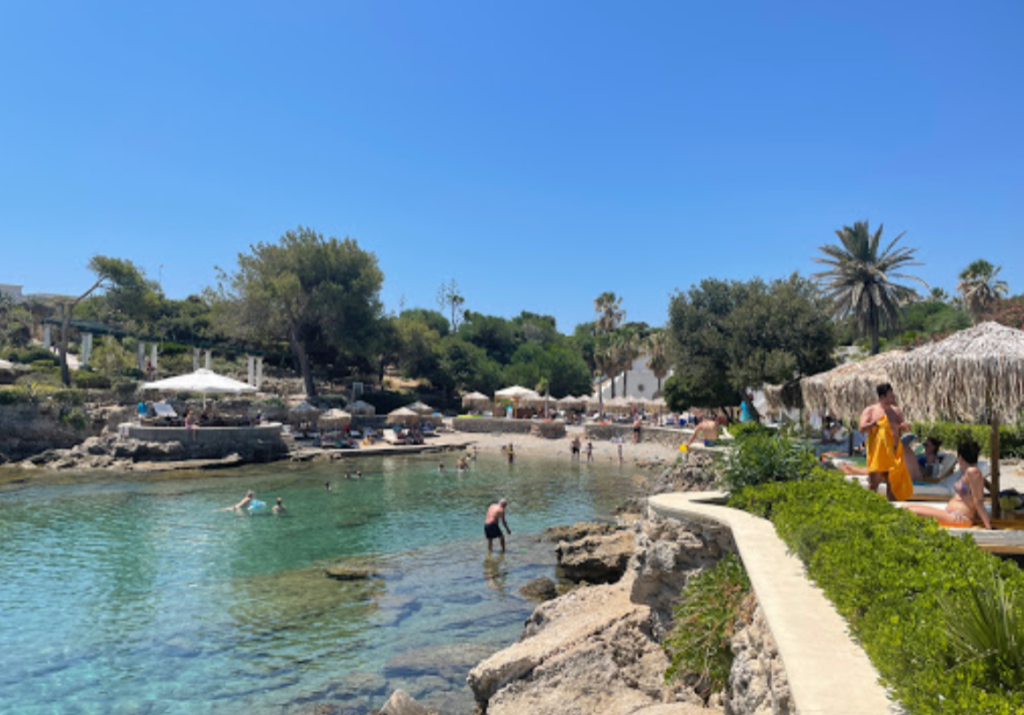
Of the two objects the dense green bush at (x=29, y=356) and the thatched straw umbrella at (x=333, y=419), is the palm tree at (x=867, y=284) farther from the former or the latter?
the dense green bush at (x=29, y=356)

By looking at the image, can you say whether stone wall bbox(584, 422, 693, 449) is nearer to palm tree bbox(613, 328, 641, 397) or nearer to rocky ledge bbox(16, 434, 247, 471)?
palm tree bbox(613, 328, 641, 397)

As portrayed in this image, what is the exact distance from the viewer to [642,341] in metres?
57.7

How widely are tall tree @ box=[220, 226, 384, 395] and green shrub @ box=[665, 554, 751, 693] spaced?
43.9 meters

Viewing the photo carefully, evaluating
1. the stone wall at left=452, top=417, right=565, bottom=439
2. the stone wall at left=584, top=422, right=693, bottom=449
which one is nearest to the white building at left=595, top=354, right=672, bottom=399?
the stone wall at left=452, top=417, right=565, bottom=439

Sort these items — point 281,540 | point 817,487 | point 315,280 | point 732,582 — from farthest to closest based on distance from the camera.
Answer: point 315,280 → point 281,540 → point 817,487 → point 732,582

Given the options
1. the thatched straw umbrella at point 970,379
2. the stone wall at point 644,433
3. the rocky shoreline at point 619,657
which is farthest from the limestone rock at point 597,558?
the stone wall at point 644,433

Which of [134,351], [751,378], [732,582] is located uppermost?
[134,351]

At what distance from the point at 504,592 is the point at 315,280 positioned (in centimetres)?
4045

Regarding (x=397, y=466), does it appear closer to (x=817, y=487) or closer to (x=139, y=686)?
(x=139, y=686)

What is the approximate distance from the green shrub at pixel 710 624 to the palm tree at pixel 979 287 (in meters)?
38.4

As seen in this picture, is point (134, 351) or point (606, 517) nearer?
point (606, 517)

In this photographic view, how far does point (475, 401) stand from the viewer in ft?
175

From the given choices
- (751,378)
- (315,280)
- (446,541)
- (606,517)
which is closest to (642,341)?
(315,280)

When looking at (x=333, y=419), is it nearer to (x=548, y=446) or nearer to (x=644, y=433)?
(x=548, y=446)
